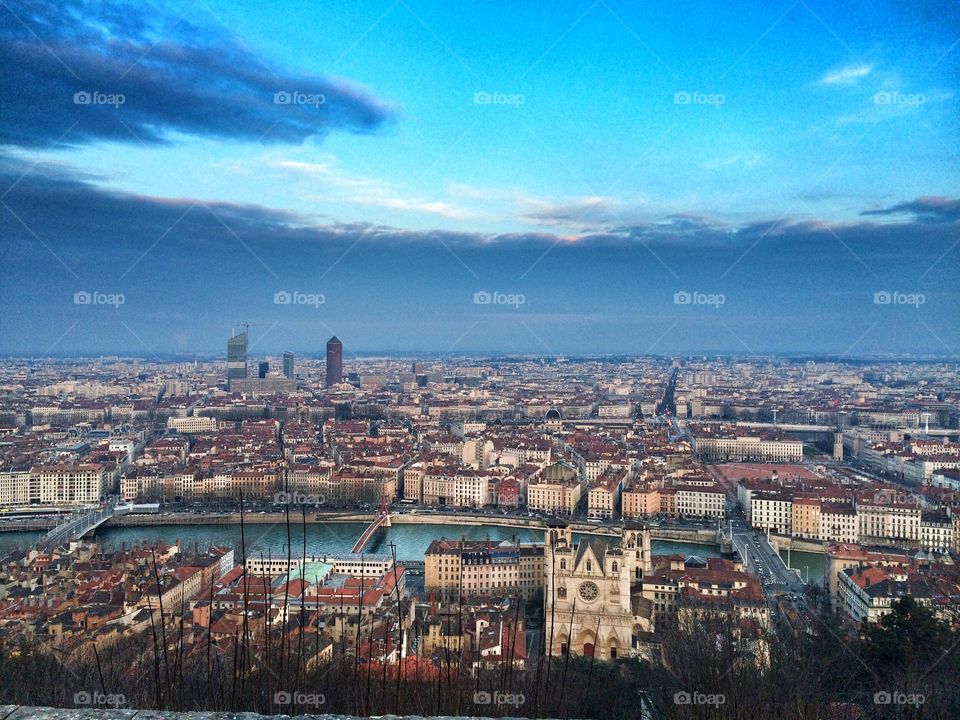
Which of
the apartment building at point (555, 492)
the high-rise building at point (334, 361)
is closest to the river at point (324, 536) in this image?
the apartment building at point (555, 492)

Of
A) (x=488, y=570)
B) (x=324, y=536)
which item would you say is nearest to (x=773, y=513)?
(x=488, y=570)

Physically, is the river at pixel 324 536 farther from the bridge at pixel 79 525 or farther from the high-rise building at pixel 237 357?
the high-rise building at pixel 237 357

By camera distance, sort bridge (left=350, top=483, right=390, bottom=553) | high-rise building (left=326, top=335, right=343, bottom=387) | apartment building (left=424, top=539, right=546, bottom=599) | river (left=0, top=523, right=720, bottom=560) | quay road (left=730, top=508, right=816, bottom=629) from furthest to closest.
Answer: high-rise building (left=326, top=335, right=343, bottom=387), river (left=0, top=523, right=720, bottom=560), bridge (left=350, top=483, right=390, bottom=553), apartment building (left=424, top=539, right=546, bottom=599), quay road (left=730, top=508, right=816, bottom=629)

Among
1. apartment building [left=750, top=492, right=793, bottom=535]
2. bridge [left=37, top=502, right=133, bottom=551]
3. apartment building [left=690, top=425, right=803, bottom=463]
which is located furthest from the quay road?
bridge [left=37, top=502, right=133, bottom=551]

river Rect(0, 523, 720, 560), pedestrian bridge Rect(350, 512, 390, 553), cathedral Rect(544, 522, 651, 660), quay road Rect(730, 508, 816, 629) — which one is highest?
cathedral Rect(544, 522, 651, 660)

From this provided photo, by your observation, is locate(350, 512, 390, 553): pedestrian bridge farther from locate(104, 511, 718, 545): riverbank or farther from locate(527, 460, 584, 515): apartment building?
locate(527, 460, 584, 515): apartment building

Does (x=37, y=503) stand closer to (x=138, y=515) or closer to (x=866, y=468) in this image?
(x=138, y=515)

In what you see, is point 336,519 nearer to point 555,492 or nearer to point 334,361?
point 555,492
